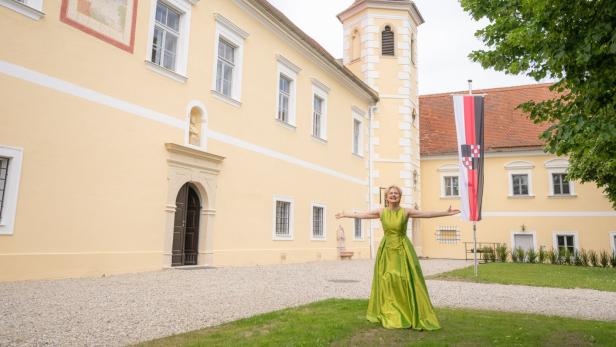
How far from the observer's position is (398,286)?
526 centimetres

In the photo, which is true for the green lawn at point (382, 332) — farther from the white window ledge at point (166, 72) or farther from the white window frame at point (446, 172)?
the white window frame at point (446, 172)

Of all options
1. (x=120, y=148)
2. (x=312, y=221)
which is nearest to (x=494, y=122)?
(x=312, y=221)

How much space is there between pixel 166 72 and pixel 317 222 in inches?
359

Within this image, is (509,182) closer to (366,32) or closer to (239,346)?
(366,32)

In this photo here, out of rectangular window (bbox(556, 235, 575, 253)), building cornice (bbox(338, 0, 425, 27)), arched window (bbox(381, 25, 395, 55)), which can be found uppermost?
building cornice (bbox(338, 0, 425, 27))

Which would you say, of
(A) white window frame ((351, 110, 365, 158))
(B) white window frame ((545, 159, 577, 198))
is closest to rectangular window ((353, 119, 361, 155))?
(A) white window frame ((351, 110, 365, 158))

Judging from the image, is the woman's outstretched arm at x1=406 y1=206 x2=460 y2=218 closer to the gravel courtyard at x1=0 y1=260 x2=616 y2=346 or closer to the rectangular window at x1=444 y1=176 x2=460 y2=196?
the gravel courtyard at x1=0 y1=260 x2=616 y2=346

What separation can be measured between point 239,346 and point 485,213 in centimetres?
2403

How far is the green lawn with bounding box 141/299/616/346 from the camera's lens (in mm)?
4451

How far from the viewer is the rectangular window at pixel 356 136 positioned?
886 inches

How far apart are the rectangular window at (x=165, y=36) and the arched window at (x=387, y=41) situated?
47.0ft

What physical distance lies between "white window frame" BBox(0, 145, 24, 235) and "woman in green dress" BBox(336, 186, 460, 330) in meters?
6.32

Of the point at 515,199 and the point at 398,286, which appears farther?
the point at 515,199

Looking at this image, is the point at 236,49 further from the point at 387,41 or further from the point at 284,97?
the point at 387,41
